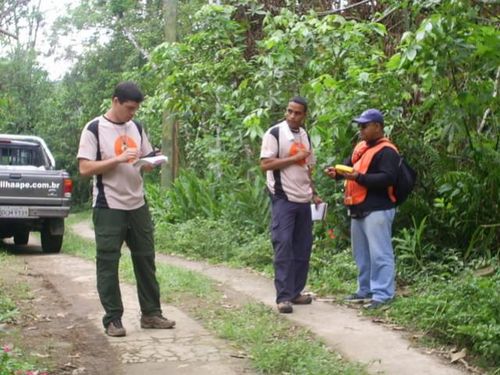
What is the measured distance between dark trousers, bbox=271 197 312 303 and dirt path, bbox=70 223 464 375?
246mm

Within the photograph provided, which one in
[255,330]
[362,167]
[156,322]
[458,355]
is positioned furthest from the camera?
[362,167]

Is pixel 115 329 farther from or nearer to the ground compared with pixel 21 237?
farther from the ground

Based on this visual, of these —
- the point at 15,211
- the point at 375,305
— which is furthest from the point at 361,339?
the point at 15,211

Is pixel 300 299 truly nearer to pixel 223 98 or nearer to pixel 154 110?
pixel 223 98

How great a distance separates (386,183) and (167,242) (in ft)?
20.4

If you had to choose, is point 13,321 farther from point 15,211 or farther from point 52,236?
point 52,236

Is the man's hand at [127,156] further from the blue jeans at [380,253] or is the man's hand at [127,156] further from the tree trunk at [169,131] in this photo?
the tree trunk at [169,131]

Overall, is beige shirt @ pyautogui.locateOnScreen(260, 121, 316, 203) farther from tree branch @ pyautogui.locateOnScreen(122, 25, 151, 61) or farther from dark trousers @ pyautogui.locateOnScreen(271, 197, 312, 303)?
tree branch @ pyautogui.locateOnScreen(122, 25, 151, 61)

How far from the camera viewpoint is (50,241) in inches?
494

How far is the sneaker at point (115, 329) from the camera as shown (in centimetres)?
589

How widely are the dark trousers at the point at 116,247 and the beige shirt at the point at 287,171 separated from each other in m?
1.31

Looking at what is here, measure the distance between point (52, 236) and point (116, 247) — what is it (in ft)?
22.6

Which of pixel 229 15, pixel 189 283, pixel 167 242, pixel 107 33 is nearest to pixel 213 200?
pixel 167 242

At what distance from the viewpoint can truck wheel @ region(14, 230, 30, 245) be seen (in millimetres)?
13659
